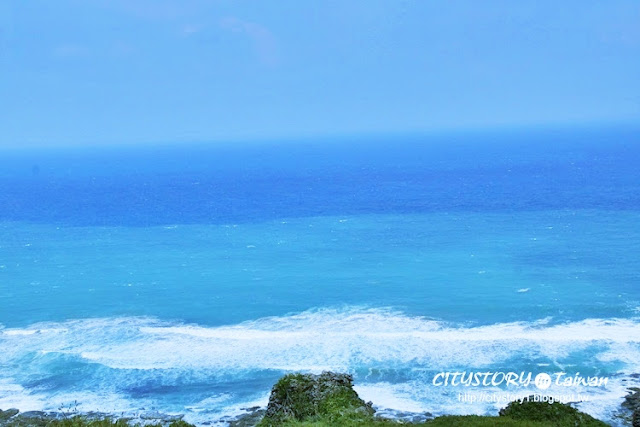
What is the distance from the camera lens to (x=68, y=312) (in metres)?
48.8

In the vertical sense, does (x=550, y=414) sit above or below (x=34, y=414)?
above

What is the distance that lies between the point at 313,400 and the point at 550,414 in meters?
9.29

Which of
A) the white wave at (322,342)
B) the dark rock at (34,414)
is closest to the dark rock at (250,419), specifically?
the white wave at (322,342)

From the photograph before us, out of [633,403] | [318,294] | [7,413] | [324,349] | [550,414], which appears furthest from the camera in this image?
[318,294]

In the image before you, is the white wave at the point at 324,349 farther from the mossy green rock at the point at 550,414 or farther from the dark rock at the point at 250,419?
the mossy green rock at the point at 550,414

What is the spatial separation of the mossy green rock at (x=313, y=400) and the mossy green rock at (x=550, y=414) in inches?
224

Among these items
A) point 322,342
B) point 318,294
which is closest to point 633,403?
point 322,342

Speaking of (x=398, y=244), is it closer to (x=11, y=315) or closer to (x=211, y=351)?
(x=211, y=351)

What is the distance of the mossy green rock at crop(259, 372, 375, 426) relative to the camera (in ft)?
84.5

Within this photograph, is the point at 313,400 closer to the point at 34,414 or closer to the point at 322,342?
the point at 322,342

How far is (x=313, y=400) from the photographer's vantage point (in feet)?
87.6

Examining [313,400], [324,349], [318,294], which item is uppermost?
[313,400]

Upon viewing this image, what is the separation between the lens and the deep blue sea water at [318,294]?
116 feet

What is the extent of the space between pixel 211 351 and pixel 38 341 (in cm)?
1216
